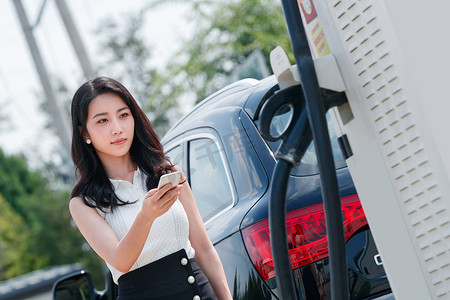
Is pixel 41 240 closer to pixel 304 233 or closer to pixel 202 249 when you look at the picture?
pixel 304 233

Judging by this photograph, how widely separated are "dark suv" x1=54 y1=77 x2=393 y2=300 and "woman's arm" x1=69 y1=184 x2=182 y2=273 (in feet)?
2.14

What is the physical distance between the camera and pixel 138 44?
39.2 metres

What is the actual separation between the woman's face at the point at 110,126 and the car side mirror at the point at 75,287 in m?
1.07

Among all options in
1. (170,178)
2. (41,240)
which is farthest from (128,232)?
(41,240)

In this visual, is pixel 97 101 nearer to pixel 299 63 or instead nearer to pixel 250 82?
pixel 250 82

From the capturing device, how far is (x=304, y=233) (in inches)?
115

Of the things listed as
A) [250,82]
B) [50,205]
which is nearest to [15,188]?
[50,205]

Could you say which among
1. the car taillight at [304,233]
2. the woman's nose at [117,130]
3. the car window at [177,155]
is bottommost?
the car taillight at [304,233]

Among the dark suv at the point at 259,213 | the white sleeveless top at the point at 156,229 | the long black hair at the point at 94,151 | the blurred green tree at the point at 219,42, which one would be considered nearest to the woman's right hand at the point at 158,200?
the white sleeveless top at the point at 156,229

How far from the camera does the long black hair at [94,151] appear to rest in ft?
8.73

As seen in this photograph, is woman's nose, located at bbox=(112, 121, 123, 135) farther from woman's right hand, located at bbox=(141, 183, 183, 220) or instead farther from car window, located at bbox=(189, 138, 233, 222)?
car window, located at bbox=(189, 138, 233, 222)

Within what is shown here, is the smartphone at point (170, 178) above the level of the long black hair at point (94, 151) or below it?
below

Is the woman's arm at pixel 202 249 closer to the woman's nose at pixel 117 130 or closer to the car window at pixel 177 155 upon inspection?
the woman's nose at pixel 117 130

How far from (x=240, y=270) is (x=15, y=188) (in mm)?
44574
